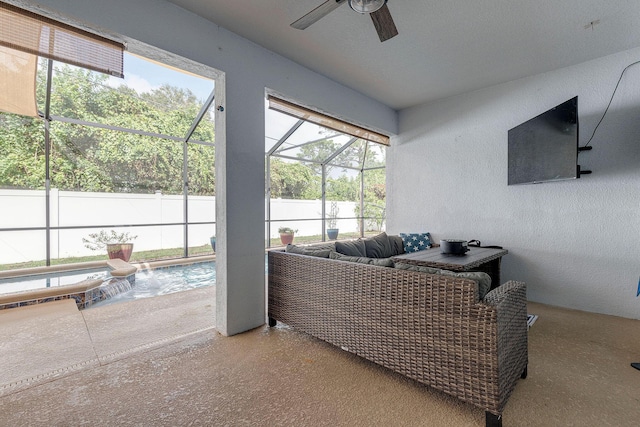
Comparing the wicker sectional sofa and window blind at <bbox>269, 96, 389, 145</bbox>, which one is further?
window blind at <bbox>269, 96, 389, 145</bbox>

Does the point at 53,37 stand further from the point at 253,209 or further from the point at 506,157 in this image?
the point at 506,157

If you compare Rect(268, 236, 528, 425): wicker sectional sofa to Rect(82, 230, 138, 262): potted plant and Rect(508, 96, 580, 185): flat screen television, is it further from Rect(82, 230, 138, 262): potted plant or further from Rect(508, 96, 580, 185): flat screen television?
Rect(82, 230, 138, 262): potted plant

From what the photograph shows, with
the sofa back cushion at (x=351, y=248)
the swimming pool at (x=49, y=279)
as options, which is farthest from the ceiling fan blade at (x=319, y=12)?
the swimming pool at (x=49, y=279)

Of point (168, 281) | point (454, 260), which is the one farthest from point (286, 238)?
point (454, 260)

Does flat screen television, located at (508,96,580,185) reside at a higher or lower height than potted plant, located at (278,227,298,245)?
higher

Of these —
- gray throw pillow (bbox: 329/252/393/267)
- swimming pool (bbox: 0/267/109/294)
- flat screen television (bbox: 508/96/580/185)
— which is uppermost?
flat screen television (bbox: 508/96/580/185)

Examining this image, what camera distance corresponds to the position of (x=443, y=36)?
2.44 meters

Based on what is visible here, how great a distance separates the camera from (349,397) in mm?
1569

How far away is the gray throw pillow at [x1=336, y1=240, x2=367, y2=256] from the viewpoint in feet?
9.54

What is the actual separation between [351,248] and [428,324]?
1.52 meters

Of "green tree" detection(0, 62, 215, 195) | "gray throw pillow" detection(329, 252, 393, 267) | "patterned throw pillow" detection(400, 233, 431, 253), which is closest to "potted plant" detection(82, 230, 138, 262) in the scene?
"green tree" detection(0, 62, 215, 195)

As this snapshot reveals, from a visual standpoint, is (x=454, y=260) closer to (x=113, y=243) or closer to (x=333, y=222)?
(x=333, y=222)

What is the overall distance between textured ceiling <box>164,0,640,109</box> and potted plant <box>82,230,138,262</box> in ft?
16.2

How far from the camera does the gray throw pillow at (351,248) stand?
2.91 metres
